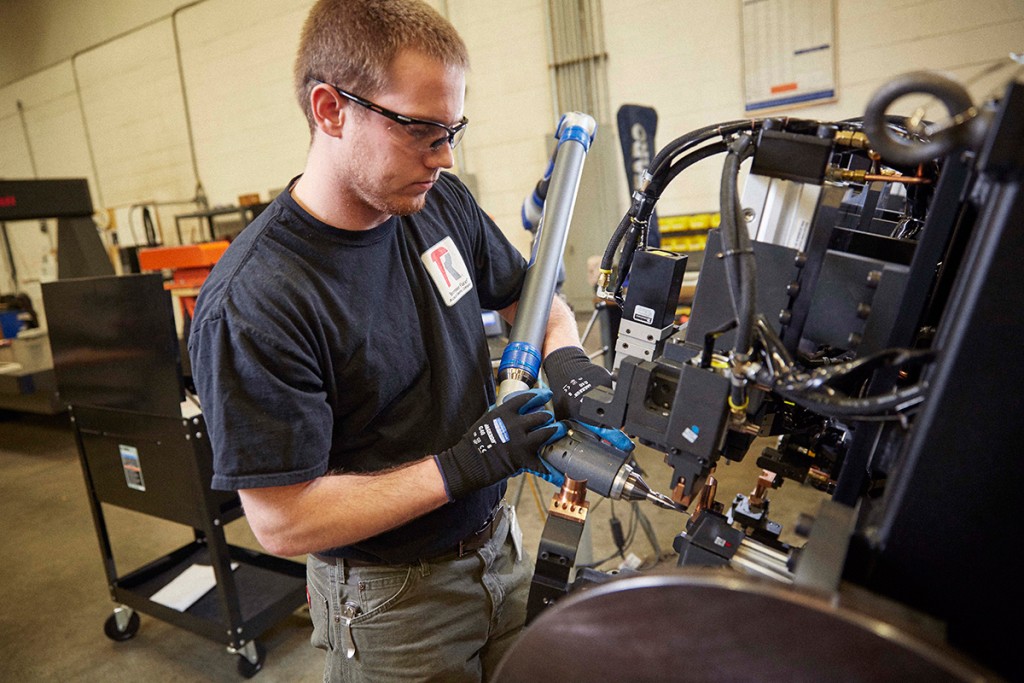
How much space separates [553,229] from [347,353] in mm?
478

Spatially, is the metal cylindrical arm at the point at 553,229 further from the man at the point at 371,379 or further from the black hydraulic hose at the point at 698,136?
the black hydraulic hose at the point at 698,136

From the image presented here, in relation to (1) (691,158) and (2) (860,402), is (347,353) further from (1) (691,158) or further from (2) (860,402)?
(2) (860,402)

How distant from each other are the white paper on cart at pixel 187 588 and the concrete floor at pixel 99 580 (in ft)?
0.58

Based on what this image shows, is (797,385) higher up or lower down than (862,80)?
lower down

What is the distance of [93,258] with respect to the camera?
3336 mm

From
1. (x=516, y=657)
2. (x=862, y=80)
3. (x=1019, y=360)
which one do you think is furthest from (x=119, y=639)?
(x=862, y=80)

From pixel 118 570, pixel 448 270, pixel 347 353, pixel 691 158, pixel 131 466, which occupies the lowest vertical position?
pixel 118 570

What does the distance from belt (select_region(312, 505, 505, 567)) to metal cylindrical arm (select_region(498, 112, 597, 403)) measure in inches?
12.3

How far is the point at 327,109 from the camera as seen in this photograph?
3.08ft

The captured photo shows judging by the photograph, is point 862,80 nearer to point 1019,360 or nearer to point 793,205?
point 793,205

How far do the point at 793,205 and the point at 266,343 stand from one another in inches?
27.1

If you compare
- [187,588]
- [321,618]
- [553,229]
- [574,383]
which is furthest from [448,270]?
[187,588]

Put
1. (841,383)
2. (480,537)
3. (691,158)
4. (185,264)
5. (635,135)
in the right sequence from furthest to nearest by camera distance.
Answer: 1. (185,264)
2. (635,135)
3. (480,537)
4. (691,158)
5. (841,383)

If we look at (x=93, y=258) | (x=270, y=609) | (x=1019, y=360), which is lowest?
(x=270, y=609)
